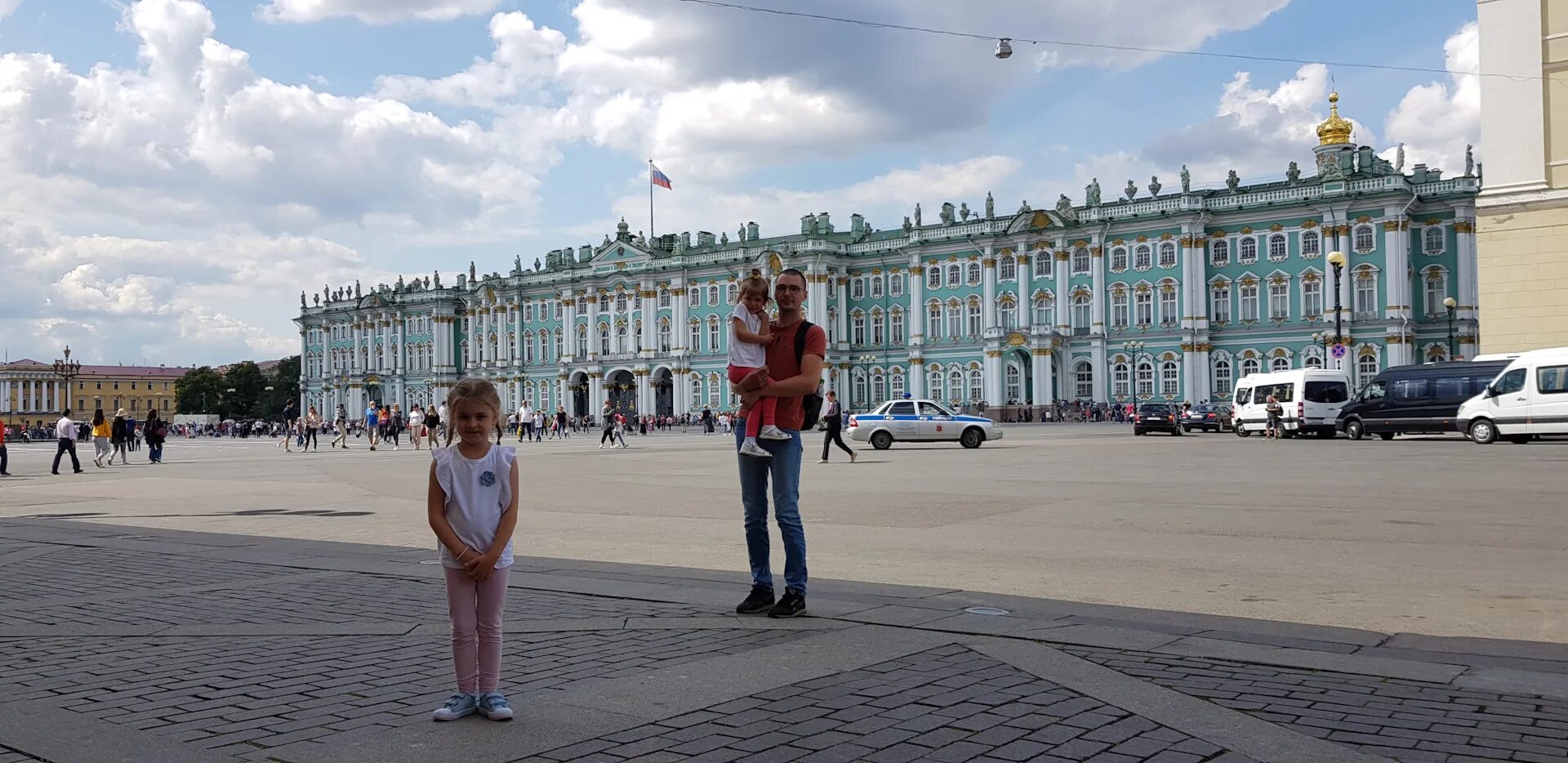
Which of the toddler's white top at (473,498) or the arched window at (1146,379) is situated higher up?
the arched window at (1146,379)

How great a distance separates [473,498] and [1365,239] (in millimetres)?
70256

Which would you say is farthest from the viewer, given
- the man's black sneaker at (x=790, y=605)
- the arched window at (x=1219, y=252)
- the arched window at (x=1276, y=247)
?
the arched window at (x=1219, y=252)

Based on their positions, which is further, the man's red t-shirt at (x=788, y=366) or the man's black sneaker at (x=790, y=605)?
the man's red t-shirt at (x=788, y=366)

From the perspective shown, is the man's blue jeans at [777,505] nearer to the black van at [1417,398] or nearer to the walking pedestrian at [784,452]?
the walking pedestrian at [784,452]

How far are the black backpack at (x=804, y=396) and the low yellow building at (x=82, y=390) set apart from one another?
19018 cm

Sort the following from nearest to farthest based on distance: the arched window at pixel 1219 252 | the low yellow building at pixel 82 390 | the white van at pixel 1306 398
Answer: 1. the white van at pixel 1306 398
2. the arched window at pixel 1219 252
3. the low yellow building at pixel 82 390

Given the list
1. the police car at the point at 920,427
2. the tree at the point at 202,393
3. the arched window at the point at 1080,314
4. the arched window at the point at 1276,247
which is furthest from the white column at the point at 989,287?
the tree at the point at 202,393

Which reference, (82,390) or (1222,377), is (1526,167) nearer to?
(1222,377)

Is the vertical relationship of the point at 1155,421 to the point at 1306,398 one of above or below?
below

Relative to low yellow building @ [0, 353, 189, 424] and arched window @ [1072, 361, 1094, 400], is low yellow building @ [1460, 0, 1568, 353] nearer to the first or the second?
arched window @ [1072, 361, 1094, 400]

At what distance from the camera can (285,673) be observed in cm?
575

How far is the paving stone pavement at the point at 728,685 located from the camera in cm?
445

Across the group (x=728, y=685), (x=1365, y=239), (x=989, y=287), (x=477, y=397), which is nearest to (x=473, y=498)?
(x=477, y=397)

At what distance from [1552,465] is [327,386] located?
121 m
